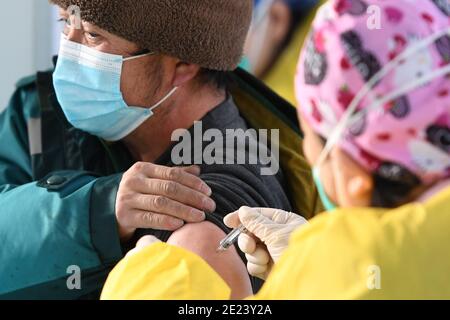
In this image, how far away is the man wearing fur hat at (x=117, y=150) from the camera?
7.55 feet

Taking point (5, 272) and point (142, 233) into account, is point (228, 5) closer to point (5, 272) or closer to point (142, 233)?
point (142, 233)

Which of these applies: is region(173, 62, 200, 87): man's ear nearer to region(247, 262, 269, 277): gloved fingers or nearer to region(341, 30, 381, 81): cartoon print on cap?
region(247, 262, 269, 277): gloved fingers

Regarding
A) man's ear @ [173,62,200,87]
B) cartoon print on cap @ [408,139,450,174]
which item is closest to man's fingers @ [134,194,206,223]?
man's ear @ [173,62,200,87]

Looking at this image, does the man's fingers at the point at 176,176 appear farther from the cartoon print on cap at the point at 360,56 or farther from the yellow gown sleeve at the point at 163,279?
the cartoon print on cap at the point at 360,56

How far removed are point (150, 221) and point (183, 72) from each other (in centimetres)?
53

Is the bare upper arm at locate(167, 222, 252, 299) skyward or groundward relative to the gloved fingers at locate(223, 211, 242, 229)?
groundward

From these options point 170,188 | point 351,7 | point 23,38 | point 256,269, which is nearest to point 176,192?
point 170,188

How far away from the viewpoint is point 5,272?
240 cm

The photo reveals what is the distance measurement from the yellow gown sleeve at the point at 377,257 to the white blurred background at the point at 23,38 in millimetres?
2958

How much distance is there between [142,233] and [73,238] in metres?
0.16

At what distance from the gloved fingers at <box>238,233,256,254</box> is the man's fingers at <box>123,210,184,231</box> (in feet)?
0.72

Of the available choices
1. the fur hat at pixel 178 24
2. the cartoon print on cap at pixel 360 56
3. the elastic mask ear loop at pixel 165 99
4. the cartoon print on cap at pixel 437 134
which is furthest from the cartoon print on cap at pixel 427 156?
the elastic mask ear loop at pixel 165 99

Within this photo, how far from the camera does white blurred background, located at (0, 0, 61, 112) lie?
4219 millimetres
